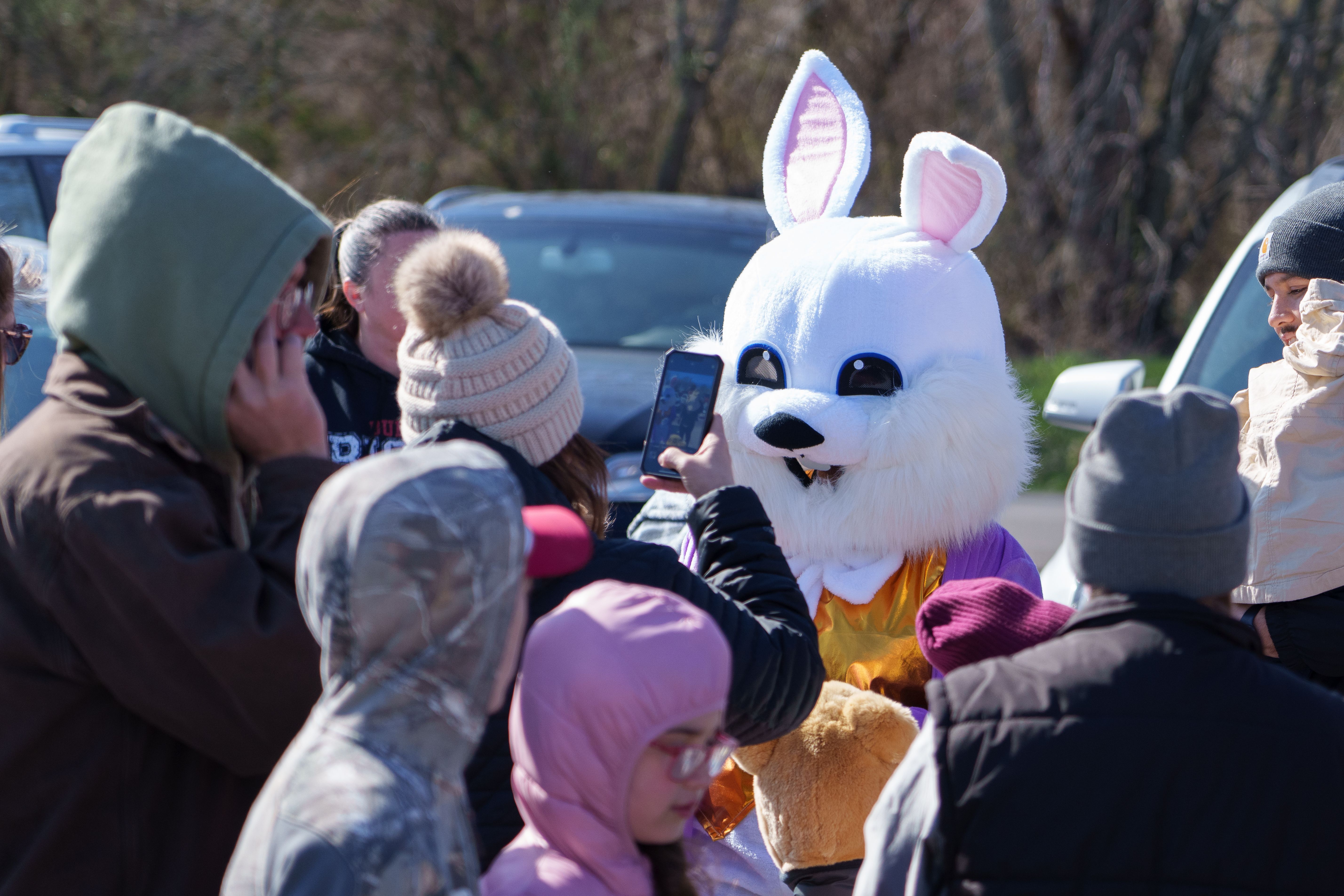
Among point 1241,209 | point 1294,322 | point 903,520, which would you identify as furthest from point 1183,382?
point 1241,209

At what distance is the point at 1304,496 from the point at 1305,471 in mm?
63

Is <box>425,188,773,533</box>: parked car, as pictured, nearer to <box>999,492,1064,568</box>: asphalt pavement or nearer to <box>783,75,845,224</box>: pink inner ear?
<box>783,75,845,224</box>: pink inner ear

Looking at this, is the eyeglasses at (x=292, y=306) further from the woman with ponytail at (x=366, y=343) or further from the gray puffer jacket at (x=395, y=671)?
the woman with ponytail at (x=366, y=343)

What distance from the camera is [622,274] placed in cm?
599

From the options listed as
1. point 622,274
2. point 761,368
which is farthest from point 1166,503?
point 622,274

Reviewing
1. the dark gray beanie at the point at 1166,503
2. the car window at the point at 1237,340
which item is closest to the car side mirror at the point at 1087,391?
the car window at the point at 1237,340

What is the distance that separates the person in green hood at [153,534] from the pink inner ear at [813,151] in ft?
5.64

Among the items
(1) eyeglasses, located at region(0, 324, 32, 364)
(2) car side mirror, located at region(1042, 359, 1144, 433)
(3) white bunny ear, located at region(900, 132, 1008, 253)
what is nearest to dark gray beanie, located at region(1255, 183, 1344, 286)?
(3) white bunny ear, located at region(900, 132, 1008, 253)

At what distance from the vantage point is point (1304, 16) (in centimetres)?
1012

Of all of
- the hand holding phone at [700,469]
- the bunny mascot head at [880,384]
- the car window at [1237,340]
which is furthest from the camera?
the car window at [1237,340]

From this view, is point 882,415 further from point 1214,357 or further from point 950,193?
point 1214,357

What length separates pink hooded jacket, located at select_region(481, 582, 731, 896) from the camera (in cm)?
163

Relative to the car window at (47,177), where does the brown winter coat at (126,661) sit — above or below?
above

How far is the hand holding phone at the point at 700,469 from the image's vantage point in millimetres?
2430
